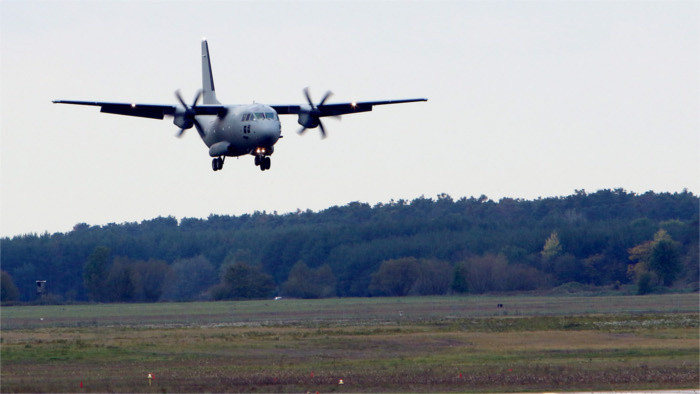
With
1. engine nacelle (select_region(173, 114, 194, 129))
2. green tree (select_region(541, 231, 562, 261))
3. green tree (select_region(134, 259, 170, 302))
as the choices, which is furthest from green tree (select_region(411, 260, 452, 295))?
engine nacelle (select_region(173, 114, 194, 129))

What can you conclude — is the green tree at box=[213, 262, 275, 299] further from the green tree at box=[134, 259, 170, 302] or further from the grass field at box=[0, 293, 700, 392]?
the grass field at box=[0, 293, 700, 392]

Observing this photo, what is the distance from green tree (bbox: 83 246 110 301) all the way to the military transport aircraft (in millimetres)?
79757

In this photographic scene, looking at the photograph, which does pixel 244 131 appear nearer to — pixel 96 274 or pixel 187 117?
pixel 187 117

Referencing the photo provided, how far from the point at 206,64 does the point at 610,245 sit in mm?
87644

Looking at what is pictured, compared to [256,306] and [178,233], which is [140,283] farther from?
[178,233]

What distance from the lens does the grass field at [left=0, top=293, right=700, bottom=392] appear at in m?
43.3

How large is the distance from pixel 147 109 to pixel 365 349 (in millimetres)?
20378

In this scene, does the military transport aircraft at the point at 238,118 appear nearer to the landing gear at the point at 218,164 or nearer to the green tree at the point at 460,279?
the landing gear at the point at 218,164

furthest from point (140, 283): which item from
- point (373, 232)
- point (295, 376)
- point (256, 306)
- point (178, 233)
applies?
point (295, 376)

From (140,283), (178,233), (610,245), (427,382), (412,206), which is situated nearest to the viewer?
(427,382)

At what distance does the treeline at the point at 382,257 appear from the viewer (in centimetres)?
12162

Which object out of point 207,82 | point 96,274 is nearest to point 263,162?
point 207,82

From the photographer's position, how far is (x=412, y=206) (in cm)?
19888

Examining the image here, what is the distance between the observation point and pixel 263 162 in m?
45.9
